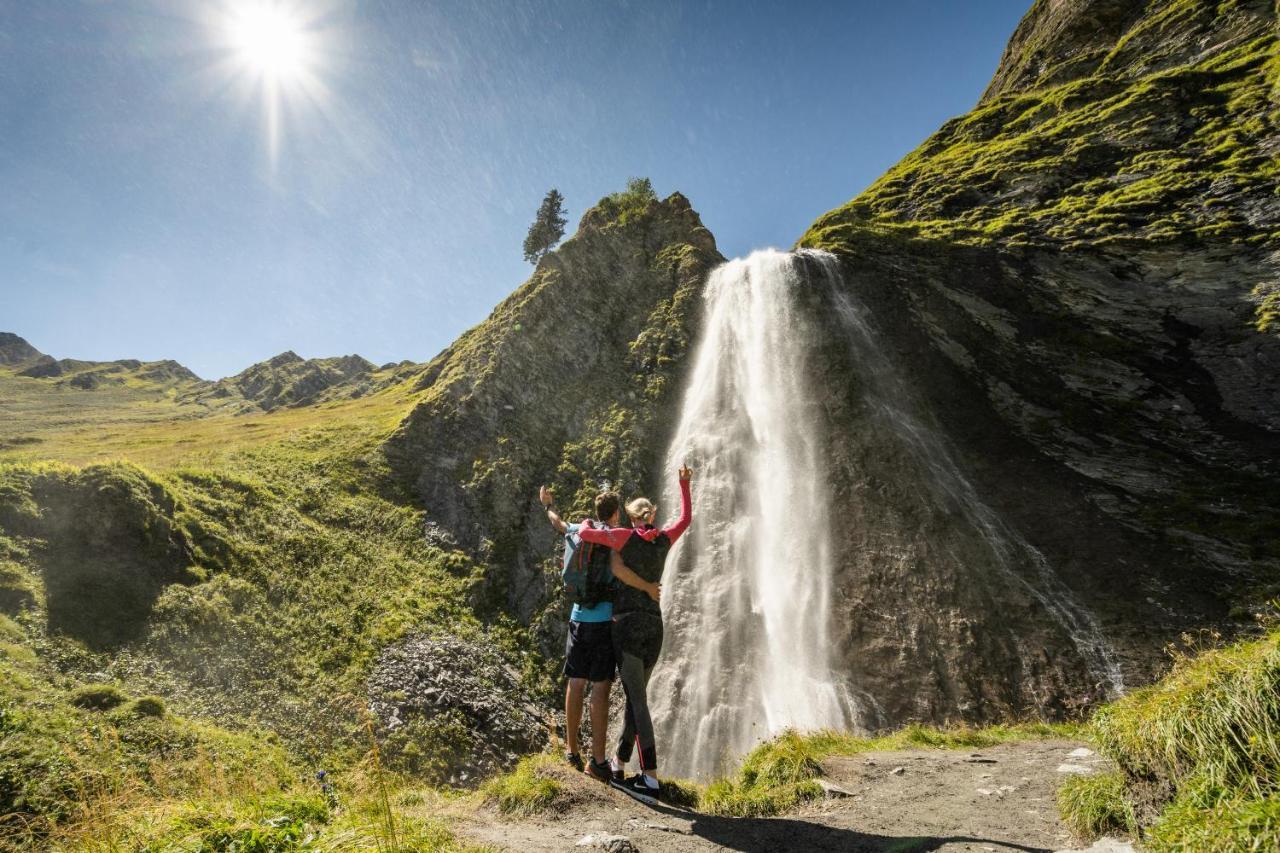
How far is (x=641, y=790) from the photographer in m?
7.18

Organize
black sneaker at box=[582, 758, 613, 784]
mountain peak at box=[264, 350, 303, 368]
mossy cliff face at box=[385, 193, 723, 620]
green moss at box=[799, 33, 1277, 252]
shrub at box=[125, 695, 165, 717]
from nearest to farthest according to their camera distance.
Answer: black sneaker at box=[582, 758, 613, 784]
shrub at box=[125, 695, 165, 717]
mossy cliff face at box=[385, 193, 723, 620]
green moss at box=[799, 33, 1277, 252]
mountain peak at box=[264, 350, 303, 368]

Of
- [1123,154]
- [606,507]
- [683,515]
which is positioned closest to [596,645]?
[606,507]

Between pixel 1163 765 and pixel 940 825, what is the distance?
252 cm

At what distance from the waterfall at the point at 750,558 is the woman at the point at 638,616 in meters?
6.68

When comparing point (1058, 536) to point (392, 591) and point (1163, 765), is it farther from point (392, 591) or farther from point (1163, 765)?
point (392, 591)

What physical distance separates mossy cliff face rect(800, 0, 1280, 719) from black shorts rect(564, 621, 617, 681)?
44.4 ft

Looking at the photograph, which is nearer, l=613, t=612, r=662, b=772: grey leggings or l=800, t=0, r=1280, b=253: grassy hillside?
l=613, t=612, r=662, b=772: grey leggings

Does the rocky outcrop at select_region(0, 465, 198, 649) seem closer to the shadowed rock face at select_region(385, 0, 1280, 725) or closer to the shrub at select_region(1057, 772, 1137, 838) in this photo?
the shadowed rock face at select_region(385, 0, 1280, 725)

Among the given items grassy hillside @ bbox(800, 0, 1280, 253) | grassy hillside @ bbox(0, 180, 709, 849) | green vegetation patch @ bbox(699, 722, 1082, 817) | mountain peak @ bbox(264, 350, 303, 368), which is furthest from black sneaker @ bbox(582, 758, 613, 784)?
mountain peak @ bbox(264, 350, 303, 368)

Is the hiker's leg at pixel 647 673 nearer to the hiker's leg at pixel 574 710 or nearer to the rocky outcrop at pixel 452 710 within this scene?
the hiker's leg at pixel 574 710

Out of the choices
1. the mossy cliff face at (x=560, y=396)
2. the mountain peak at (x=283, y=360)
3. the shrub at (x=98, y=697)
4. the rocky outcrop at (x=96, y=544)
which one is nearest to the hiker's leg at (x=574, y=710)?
the shrub at (x=98, y=697)

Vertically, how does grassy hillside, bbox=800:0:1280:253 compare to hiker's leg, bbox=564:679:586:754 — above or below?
above

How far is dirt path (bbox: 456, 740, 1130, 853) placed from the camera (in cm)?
553

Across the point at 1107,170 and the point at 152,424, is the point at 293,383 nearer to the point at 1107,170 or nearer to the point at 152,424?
the point at 152,424
